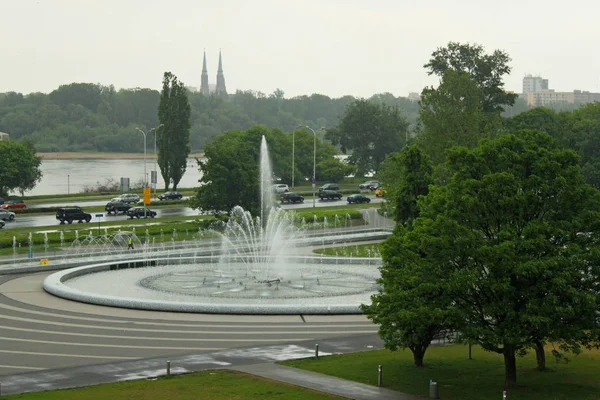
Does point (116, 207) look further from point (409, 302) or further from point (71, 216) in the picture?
point (409, 302)

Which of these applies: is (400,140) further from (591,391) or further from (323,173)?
(591,391)

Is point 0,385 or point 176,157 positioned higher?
point 176,157

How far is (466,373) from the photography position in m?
27.8

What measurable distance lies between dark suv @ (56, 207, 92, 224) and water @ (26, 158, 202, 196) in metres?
45.9

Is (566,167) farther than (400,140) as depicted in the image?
No

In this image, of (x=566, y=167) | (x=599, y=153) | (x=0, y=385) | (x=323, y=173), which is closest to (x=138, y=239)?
(x=0, y=385)

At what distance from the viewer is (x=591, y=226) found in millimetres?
25156

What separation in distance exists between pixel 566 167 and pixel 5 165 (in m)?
77.6

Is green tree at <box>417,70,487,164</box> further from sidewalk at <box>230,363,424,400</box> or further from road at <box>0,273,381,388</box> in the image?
sidewalk at <box>230,363,424,400</box>

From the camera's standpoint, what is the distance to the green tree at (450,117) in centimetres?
6775

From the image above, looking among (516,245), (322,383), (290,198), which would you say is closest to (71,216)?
(290,198)

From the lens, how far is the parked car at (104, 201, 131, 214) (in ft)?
266

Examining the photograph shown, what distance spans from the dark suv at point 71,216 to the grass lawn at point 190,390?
156 ft

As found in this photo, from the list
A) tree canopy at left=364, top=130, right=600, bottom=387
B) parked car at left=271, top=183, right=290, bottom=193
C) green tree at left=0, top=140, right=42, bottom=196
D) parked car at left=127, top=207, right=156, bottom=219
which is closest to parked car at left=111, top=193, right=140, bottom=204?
parked car at left=127, top=207, right=156, bottom=219
